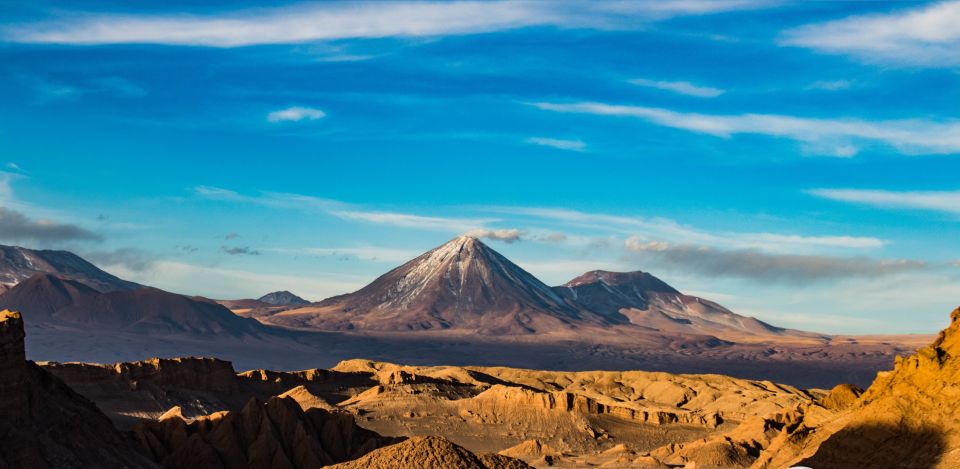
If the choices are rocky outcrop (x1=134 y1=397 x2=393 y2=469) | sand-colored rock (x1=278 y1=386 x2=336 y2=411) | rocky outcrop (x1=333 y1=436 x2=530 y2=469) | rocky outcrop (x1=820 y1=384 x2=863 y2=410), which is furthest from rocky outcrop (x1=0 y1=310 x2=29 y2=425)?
sand-colored rock (x1=278 y1=386 x2=336 y2=411)

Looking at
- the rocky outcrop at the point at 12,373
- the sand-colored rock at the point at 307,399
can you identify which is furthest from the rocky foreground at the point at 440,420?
the sand-colored rock at the point at 307,399

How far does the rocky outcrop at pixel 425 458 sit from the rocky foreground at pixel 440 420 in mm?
94

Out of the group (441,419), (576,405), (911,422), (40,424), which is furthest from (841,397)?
(441,419)

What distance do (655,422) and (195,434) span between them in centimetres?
6169

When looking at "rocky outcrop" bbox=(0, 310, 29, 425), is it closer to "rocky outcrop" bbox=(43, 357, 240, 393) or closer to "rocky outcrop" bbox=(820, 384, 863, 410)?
"rocky outcrop" bbox=(43, 357, 240, 393)

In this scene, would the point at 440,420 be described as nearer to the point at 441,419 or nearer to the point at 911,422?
the point at 441,419

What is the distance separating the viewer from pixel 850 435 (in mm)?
57031

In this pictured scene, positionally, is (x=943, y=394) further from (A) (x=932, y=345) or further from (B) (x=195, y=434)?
(B) (x=195, y=434)

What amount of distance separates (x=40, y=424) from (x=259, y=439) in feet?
65.9

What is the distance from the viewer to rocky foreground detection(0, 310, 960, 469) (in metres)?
53.2

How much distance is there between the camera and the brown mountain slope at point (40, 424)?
50625 millimetres

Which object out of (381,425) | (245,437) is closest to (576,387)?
(381,425)

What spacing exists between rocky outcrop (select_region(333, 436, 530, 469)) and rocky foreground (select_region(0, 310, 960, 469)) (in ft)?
0.31

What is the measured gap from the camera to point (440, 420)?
11325cm
